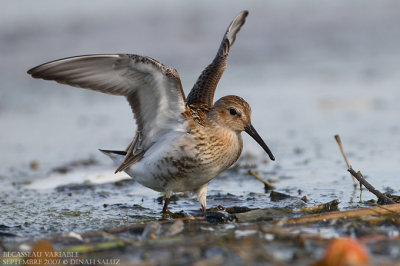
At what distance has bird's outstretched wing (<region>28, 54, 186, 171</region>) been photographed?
16.6 feet

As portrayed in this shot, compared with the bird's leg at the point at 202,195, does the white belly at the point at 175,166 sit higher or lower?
higher

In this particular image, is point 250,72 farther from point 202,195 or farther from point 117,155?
point 202,195

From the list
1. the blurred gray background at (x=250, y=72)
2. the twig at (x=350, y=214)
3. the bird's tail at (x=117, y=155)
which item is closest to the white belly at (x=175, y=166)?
the bird's tail at (x=117, y=155)

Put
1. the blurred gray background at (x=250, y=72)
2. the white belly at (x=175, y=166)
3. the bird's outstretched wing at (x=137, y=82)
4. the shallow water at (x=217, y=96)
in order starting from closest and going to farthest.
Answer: the bird's outstretched wing at (x=137, y=82), the white belly at (x=175, y=166), the shallow water at (x=217, y=96), the blurred gray background at (x=250, y=72)

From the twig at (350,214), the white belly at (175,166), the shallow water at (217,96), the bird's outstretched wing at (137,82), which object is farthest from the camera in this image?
the shallow water at (217,96)

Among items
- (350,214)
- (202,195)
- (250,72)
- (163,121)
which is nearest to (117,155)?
(163,121)

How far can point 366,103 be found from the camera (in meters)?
9.64

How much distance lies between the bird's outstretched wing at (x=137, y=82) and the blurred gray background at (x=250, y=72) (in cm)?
192

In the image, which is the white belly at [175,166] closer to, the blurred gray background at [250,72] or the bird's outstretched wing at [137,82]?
the bird's outstretched wing at [137,82]

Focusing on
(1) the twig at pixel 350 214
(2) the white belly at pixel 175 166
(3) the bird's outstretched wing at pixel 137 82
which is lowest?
(1) the twig at pixel 350 214

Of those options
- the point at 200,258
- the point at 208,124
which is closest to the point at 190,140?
the point at 208,124

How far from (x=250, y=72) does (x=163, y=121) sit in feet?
21.6

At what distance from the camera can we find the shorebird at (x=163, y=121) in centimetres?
512

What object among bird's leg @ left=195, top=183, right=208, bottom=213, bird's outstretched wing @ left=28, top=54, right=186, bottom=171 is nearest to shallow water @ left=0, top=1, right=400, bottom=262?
bird's leg @ left=195, top=183, right=208, bottom=213
